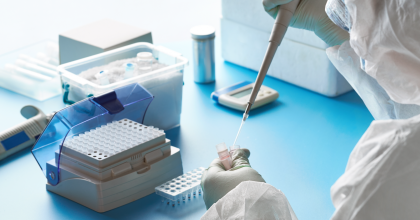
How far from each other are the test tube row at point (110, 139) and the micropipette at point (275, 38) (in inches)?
8.7

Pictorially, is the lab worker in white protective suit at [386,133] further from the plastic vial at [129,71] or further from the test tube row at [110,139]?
the plastic vial at [129,71]

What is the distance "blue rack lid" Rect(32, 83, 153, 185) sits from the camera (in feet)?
2.84

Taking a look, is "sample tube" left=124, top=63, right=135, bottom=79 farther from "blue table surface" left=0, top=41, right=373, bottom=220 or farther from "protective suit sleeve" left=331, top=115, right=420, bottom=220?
"protective suit sleeve" left=331, top=115, right=420, bottom=220

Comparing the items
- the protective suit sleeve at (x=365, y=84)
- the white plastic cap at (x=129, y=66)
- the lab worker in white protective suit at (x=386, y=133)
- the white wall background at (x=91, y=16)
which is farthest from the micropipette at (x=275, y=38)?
the white wall background at (x=91, y=16)

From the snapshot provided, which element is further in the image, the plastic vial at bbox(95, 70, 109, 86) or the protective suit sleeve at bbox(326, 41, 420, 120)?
the plastic vial at bbox(95, 70, 109, 86)

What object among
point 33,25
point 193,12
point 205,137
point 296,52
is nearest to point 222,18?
point 296,52

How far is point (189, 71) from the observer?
4.92 ft

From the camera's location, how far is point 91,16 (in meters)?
2.75

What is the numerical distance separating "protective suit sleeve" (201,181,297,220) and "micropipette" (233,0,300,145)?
21 centimetres

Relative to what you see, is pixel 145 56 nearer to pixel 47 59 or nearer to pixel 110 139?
pixel 110 139

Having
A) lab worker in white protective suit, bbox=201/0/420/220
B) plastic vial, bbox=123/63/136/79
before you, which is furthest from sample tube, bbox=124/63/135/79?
lab worker in white protective suit, bbox=201/0/420/220

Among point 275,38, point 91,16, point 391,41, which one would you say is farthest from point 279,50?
point 91,16

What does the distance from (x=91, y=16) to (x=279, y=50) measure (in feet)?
5.71

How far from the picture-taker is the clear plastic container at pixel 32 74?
1316mm
